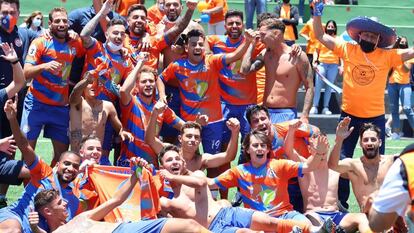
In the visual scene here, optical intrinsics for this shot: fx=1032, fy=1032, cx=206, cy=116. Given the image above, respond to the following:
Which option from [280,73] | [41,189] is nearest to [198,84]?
[280,73]

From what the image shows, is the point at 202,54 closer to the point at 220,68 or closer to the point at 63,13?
the point at 220,68

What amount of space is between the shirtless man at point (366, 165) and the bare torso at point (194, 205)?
137cm

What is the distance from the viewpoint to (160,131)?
11.2 metres

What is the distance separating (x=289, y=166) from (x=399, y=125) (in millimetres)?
7741

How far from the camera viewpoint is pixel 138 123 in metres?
10.7

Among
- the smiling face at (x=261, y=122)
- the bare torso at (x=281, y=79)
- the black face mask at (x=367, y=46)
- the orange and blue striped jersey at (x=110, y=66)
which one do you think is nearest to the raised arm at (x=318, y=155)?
the smiling face at (x=261, y=122)

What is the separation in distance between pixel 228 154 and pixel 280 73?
1.22m

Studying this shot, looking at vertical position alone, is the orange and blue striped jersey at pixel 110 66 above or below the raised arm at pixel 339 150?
above

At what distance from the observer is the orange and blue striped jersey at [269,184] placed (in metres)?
9.62

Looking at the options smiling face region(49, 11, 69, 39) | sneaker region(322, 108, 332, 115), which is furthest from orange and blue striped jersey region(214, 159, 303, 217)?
sneaker region(322, 108, 332, 115)

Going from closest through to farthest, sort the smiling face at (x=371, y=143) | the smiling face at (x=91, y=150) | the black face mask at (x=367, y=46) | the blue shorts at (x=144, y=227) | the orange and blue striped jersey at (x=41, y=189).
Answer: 1. the blue shorts at (x=144, y=227)
2. the orange and blue striped jersey at (x=41, y=189)
3. the smiling face at (x=91, y=150)
4. the smiling face at (x=371, y=143)
5. the black face mask at (x=367, y=46)

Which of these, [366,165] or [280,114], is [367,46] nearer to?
[280,114]

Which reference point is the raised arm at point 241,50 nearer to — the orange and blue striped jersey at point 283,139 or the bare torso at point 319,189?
the orange and blue striped jersey at point 283,139

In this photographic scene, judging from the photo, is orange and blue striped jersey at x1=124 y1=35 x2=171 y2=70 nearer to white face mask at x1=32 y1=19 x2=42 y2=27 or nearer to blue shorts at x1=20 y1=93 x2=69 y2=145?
blue shorts at x1=20 y1=93 x2=69 y2=145
